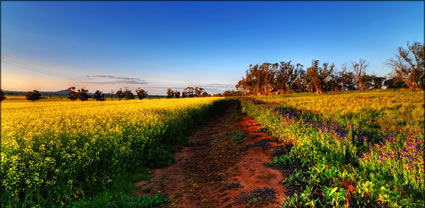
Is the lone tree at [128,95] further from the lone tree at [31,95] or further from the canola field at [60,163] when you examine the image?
the canola field at [60,163]

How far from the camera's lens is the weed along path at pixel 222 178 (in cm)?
406

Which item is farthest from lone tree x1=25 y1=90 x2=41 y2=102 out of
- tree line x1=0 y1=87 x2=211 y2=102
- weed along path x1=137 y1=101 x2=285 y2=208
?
weed along path x1=137 y1=101 x2=285 y2=208

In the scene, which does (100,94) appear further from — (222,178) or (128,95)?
(222,178)

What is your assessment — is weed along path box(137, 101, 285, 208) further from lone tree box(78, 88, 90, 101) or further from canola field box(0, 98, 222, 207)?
lone tree box(78, 88, 90, 101)

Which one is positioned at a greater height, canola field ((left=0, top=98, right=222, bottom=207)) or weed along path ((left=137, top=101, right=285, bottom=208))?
canola field ((left=0, top=98, right=222, bottom=207))

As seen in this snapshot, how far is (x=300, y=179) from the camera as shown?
168 inches

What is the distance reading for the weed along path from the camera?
4061 millimetres

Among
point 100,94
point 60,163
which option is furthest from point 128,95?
point 60,163

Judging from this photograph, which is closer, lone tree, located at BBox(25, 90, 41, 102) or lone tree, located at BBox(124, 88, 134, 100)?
lone tree, located at BBox(25, 90, 41, 102)

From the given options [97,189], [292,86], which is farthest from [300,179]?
[292,86]

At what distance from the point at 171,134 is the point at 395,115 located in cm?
1244

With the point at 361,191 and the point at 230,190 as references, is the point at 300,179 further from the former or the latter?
the point at 230,190

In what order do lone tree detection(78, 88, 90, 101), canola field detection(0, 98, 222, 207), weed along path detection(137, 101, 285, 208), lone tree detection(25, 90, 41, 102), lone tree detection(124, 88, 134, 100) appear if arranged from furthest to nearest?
lone tree detection(124, 88, 134, 100) < lone tree detection(78, 88, 90, 101) < lone tree detection(25, 90, 41, 102) < weed along path detection(137, 101, 285, 208) < canola field detection(0, 98, 222, 207)

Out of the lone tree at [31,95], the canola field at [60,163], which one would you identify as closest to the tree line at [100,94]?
the lone tree at [31,95]
